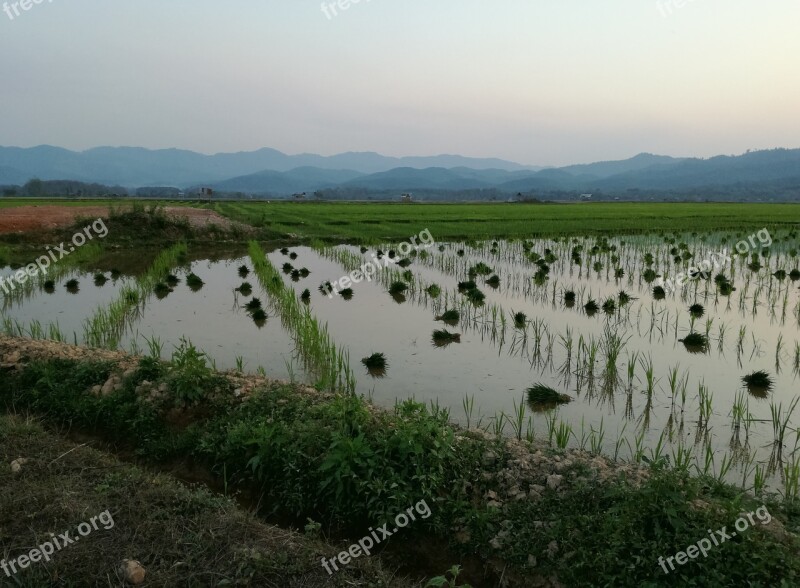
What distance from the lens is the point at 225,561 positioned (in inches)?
118

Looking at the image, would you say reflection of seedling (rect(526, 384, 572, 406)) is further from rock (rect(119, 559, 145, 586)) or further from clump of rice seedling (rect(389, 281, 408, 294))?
clump of rice seedling (rect(389, 281, 408, 294))

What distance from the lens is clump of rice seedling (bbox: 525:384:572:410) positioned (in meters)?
5.42

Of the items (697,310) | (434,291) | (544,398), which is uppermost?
(434,291)

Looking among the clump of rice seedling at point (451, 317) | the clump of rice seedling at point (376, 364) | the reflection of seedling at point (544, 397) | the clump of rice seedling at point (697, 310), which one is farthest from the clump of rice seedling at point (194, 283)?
the clump of rice seedling at point (697, 310)

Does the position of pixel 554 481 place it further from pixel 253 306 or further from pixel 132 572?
pixel 253 306

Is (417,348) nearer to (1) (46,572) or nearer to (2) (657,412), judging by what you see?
(2) (657,412)

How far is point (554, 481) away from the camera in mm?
3533

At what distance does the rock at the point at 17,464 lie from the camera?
3.79m

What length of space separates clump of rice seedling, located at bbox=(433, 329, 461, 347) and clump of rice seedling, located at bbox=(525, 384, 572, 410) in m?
2.16

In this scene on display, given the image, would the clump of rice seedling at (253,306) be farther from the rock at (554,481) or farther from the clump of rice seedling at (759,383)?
the clump of rice seedling at (759,383)

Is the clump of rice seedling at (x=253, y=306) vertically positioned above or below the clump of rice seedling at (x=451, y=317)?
above

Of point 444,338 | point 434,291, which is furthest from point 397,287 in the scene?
point 444,338

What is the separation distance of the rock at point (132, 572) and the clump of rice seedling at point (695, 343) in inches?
261

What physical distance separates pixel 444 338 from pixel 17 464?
5.08 meters
